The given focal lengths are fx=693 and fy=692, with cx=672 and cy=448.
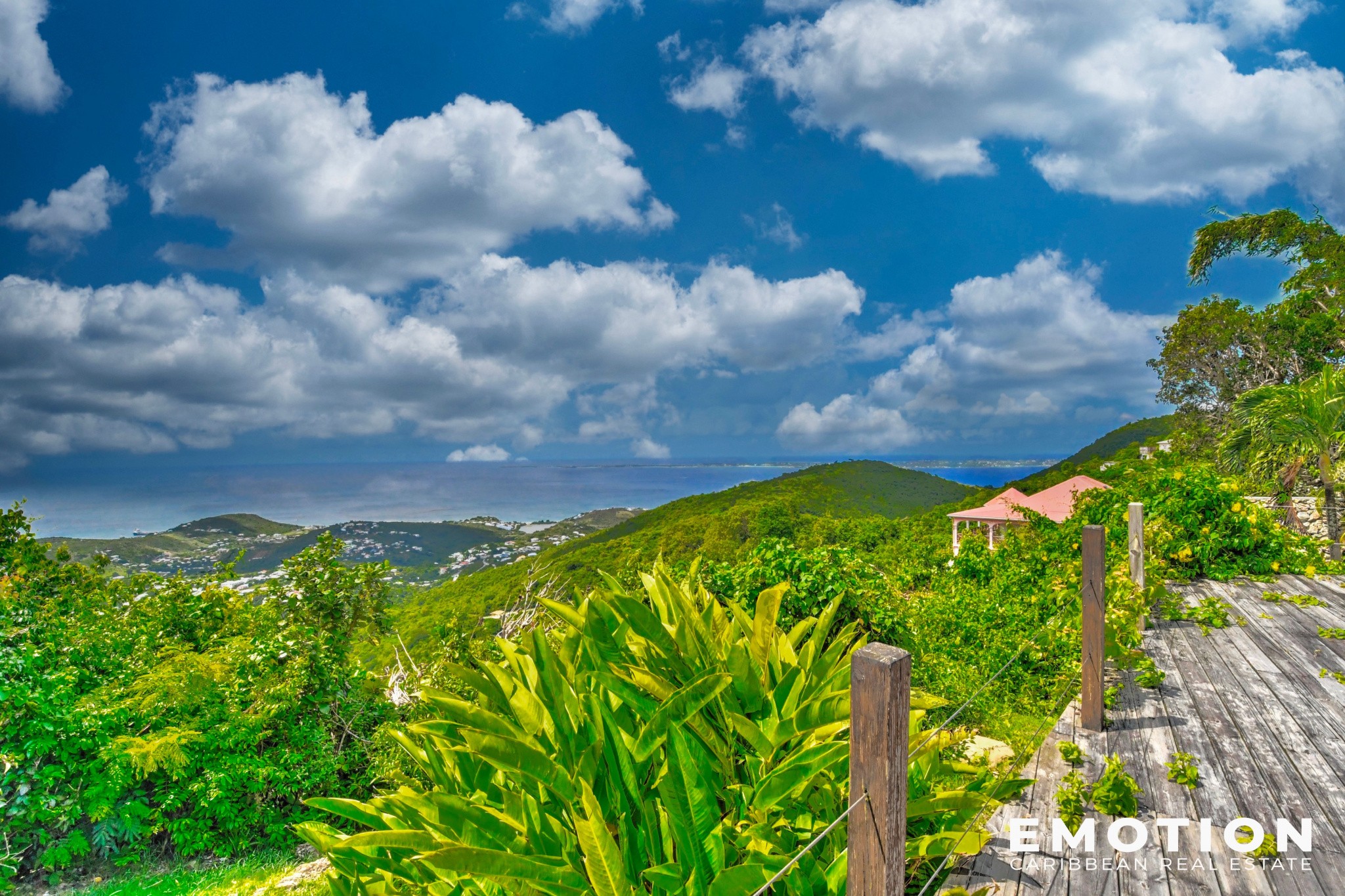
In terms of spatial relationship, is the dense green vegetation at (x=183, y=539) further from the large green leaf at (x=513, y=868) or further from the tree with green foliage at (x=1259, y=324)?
the tree with green foliage at (x=1259, y=324)

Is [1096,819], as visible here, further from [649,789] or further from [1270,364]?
[1270,364]

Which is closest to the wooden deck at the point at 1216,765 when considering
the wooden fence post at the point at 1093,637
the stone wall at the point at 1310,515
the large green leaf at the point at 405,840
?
the wooden fence post at the point at 1093,637

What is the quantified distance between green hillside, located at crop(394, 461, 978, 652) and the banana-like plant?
3590 millimetres

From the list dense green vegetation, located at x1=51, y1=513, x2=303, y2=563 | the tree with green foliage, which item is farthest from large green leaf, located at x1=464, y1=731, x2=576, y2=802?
the tree with green foliage

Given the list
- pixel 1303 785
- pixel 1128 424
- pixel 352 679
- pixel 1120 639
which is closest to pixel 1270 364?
pixel 1128 424

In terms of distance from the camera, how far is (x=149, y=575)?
6598mm

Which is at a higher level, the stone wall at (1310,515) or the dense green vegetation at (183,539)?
the dense green vegetation at (183,539)

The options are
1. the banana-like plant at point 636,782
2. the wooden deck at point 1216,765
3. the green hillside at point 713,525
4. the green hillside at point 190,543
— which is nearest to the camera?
the banana-like plant at point 636,782

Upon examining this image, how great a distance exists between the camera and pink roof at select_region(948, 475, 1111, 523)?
1630 centimetres

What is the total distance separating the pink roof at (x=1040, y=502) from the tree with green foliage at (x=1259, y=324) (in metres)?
3.39

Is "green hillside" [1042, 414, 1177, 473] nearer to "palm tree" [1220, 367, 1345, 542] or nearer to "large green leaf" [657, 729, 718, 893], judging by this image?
"palm tree" [1220, 367, 1345, 542]

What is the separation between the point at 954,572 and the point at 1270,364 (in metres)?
13.9

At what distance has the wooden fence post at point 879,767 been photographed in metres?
1.22

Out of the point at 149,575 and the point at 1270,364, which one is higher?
the point at 1270,364
